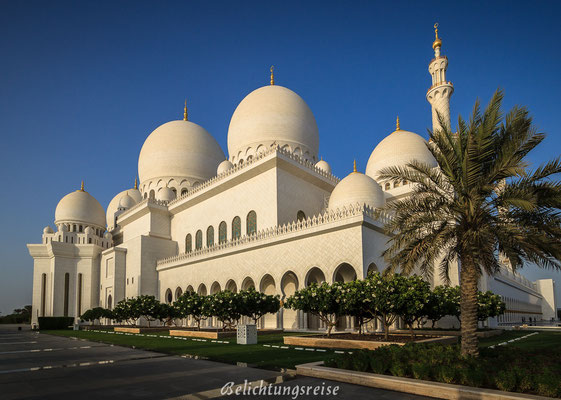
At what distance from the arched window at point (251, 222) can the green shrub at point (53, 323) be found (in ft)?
52.8

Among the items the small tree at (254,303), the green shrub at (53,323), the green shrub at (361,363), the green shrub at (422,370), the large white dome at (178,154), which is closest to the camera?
the green shrub at (422,370)

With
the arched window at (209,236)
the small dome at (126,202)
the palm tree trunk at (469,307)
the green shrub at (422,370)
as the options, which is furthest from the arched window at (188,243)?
the green shrub at (422,370)

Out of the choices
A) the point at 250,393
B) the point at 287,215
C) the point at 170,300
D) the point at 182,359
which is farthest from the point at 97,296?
the point at 250,393

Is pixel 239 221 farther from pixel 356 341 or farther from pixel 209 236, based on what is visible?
pixel 356 341

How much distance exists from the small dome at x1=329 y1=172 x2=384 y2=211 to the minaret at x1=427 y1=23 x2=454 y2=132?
7976 mm

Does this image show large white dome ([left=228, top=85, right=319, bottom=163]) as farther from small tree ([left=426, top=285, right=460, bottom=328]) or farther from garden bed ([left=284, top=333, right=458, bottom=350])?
garden bed ([left=284, top=333, right=458, bottom=350])

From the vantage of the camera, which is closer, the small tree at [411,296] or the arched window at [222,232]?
the small tree at [411,296]

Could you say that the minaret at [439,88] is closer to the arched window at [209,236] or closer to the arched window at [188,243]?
the arched window at [209,236]

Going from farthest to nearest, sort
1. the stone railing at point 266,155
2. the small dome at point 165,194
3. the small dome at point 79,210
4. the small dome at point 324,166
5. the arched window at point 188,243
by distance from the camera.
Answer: the small dome at point 79,210
the small dome at point 165,194
the arched window at point 188,243
the small dome at point 324,166
the stone railing at point 266,155

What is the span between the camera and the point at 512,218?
874cm

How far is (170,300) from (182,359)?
2190 centimetres

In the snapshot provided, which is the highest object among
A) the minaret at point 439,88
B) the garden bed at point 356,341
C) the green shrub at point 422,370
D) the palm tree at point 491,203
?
the minaret at point 439,88

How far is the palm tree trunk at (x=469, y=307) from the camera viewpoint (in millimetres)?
7742

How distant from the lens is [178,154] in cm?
3525
